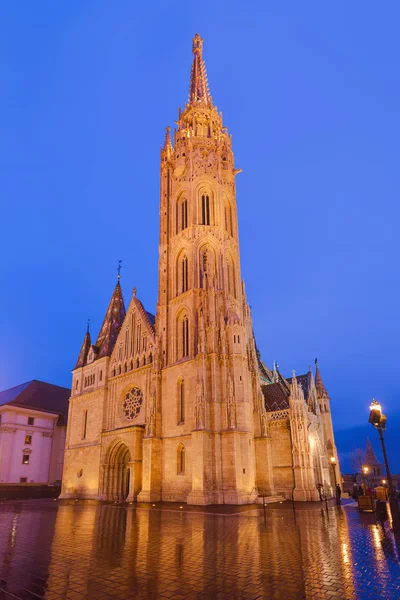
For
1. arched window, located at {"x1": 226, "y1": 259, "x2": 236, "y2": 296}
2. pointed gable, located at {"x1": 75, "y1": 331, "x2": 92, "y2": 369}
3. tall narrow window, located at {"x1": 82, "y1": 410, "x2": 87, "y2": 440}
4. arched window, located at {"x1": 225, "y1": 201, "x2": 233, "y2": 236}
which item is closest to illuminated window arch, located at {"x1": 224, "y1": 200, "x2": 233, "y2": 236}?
arched window, located at {"x1": 225, "y1": 201, "x2": 233, "y2": 236}

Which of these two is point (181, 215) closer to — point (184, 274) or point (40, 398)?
point (184, 274)

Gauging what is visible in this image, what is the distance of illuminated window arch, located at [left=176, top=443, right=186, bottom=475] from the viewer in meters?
30.9

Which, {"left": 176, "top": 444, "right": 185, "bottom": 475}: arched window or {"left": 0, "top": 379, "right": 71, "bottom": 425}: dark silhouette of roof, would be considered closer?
{"left": 176, "top": 444, "right": 185, "bottom": 475}: arched window

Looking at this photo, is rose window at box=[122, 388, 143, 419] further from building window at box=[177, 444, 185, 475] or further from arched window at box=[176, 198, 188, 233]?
arched window at box=[176, 198, 188, 233]

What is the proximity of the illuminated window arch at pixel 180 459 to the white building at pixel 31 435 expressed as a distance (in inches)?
1077

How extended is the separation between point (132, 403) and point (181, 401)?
22.1ft

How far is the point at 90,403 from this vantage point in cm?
4178

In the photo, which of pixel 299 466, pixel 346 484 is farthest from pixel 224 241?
pixel 346 484

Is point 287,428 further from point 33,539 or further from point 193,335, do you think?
point 33,539

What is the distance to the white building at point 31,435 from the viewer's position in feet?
155

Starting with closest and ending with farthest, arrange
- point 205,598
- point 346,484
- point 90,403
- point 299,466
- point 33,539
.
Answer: point 205,598 → point 33,539 → point 299,466 → point 90,403 → point 346,484

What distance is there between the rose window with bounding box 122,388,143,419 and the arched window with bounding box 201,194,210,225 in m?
18.1

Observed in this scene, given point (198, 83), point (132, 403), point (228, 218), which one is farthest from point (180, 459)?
point (198, 83)

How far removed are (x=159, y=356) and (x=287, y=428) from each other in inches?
513
